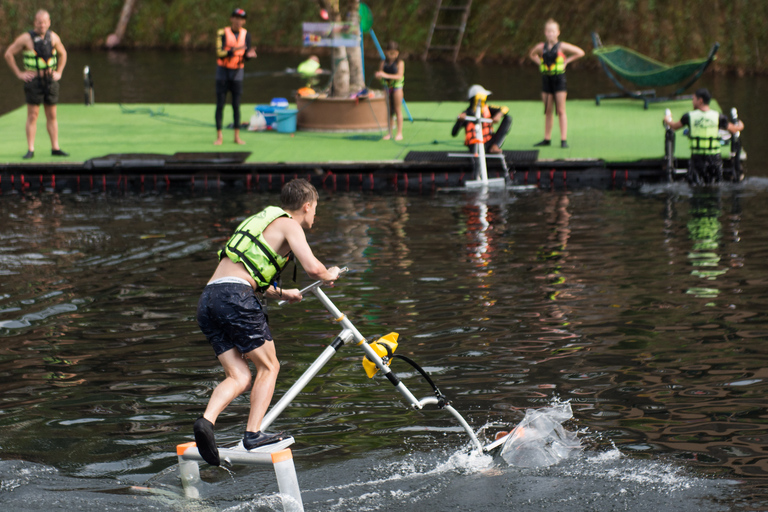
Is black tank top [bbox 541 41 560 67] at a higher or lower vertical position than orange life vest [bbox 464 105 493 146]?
higher

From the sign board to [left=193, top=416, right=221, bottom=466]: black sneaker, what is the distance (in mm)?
11935

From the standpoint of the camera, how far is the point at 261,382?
4.90 metres

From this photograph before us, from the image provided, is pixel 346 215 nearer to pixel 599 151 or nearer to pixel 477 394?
pixel 599 151

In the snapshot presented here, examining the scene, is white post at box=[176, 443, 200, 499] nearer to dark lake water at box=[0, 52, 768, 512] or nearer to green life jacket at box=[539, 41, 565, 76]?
dark lake water at box=[0, 52, 768, 512]

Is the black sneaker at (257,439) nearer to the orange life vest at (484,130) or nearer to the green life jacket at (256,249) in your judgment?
the green life jacket at (256,249)

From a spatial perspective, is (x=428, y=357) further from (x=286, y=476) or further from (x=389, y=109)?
(x=389, y=109)

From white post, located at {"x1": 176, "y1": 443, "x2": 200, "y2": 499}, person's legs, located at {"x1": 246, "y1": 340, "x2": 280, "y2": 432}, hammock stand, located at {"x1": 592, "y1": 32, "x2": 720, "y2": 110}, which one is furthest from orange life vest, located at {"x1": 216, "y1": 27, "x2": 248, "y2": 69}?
white post, located at {"x1": 176, "y1": 443, "x2": 200, "y2": 499}

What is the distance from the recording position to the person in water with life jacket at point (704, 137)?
12.6 m

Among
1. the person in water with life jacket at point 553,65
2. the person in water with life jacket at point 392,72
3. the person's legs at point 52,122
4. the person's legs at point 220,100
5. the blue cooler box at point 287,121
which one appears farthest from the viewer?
the blue cooler box at point 287,121

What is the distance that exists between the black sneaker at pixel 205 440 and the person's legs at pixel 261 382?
0.27 metres

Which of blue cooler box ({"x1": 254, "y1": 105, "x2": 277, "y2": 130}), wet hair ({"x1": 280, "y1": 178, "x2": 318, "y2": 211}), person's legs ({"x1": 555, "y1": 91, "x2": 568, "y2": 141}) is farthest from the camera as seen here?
blue cooler box ({"x1": 254, "y1": 105, "x2": 277, "y2": 130})

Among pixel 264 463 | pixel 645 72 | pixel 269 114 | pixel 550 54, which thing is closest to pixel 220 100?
pixel 269 114

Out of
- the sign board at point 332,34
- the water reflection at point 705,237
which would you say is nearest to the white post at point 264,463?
the water reflection at point 705,237

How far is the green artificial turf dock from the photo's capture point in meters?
14.5
